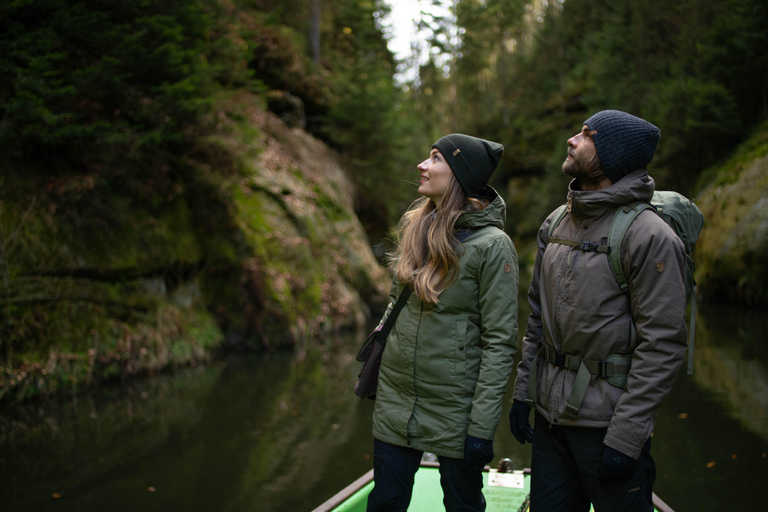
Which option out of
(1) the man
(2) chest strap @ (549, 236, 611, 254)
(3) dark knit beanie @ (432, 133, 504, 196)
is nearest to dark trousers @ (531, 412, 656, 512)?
(1) the man

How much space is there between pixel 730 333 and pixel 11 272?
38.5 ft

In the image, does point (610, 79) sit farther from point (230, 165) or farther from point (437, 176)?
point (437, 176)

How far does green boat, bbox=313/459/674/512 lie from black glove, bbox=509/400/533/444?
1187mm

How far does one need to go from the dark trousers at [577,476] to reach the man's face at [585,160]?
102 centimetres

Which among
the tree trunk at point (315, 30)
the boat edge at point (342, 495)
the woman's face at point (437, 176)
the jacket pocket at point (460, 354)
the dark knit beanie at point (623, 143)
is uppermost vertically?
the tree trunk at point (315, 30)

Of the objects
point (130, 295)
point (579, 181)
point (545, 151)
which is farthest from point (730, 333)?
point (545, 151)

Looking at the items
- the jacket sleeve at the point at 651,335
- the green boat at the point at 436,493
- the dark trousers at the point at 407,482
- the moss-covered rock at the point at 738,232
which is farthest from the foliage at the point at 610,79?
the dark trousers at the point at 407,482

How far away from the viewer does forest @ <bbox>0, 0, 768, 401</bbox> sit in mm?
7258

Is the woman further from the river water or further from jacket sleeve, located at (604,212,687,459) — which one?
the river water

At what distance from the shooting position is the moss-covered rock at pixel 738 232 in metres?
12.1

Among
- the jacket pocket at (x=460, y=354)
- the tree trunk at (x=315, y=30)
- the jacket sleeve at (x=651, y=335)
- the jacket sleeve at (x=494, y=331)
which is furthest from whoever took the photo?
the tree trunk at (x=315, y=30)

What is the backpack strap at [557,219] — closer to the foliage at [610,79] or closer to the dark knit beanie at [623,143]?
the dark knit beanie at [623,143]

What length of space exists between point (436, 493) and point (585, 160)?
8.43 feet

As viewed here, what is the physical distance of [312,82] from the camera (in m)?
17.0
